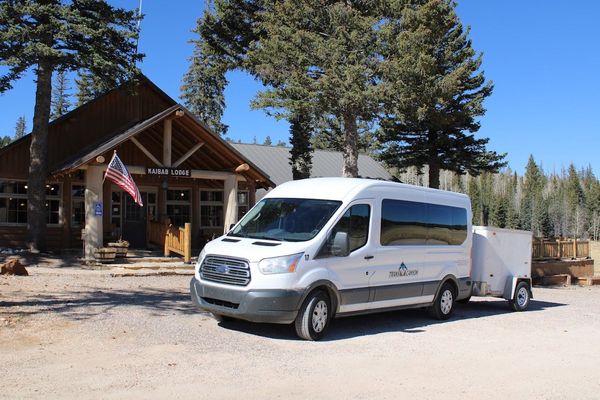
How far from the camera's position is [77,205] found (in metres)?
22.3

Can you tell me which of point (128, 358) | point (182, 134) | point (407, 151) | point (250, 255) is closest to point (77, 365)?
point (128, 358)

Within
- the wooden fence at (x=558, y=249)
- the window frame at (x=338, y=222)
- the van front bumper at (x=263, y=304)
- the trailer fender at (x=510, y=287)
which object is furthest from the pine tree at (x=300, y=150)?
the van front bumper at (x=263, y=304)

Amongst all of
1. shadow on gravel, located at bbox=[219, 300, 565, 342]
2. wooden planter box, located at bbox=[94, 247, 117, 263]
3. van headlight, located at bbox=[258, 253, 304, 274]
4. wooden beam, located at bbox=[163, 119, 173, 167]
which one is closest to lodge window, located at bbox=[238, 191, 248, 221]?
wooden beam, located at bbox=[163, 119, 173, 167]

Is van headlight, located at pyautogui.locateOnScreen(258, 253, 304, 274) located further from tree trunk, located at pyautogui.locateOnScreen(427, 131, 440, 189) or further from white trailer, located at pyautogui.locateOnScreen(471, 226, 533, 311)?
tree trunk, located at pyautogui.locateOnScreen(427, 131, 440, 189)

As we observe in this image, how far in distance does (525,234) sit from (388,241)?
5229mm

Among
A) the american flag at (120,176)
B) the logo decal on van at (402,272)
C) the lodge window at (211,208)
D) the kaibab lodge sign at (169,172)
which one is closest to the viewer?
the logo decal on van at (402,272)

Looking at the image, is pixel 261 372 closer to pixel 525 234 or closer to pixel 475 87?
pixel 525 234

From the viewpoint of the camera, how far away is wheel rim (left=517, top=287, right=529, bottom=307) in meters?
13.3

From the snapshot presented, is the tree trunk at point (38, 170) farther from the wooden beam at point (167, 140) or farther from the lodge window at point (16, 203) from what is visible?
the wooden beam at point (167, 140)

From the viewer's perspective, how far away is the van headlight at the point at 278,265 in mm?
8289

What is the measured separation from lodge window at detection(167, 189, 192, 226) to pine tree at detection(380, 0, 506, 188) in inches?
357

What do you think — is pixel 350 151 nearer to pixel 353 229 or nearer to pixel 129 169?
pixel 129 169

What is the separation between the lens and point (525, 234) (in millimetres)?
13625

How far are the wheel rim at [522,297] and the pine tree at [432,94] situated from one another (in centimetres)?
888
